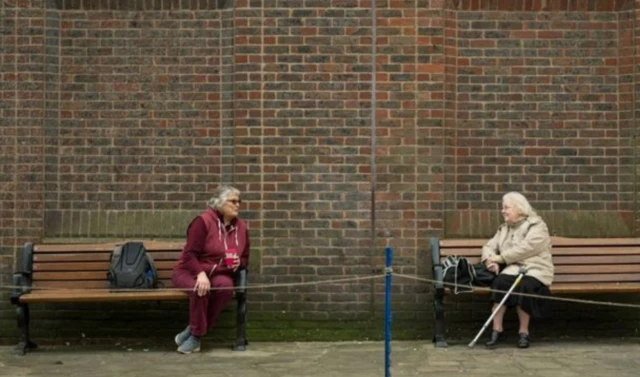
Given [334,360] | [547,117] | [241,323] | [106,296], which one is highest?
[547,117]

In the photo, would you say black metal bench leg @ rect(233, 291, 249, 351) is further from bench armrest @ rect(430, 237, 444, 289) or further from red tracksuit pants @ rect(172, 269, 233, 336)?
bench armrest @ rect(430, 237, 444, 289)

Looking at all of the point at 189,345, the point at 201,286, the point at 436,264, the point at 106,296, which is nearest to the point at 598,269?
the point at 436,264

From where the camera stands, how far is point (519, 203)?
9.62m

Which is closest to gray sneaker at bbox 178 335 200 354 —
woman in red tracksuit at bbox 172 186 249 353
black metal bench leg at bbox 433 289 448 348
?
woman in red tracksuit at bbox 172 186 249 353

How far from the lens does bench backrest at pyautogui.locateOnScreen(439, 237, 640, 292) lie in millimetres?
A: 9859

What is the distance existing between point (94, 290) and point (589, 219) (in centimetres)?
467

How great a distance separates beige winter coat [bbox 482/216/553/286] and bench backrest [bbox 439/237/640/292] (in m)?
0.27

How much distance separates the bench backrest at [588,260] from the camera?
32.3ft

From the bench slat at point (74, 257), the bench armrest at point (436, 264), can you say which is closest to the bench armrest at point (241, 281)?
the bench slat at point (74, 257)

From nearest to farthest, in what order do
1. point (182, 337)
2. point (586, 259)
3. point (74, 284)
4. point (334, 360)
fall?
point (334, 360), point (182, 337), point (74, 284), point (586, 259)

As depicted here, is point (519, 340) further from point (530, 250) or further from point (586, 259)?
point (586, 259)

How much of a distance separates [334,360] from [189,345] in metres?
1.31

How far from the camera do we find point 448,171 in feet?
33.7

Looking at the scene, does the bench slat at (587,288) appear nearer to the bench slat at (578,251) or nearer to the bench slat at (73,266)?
the bench slat at (578,251)
